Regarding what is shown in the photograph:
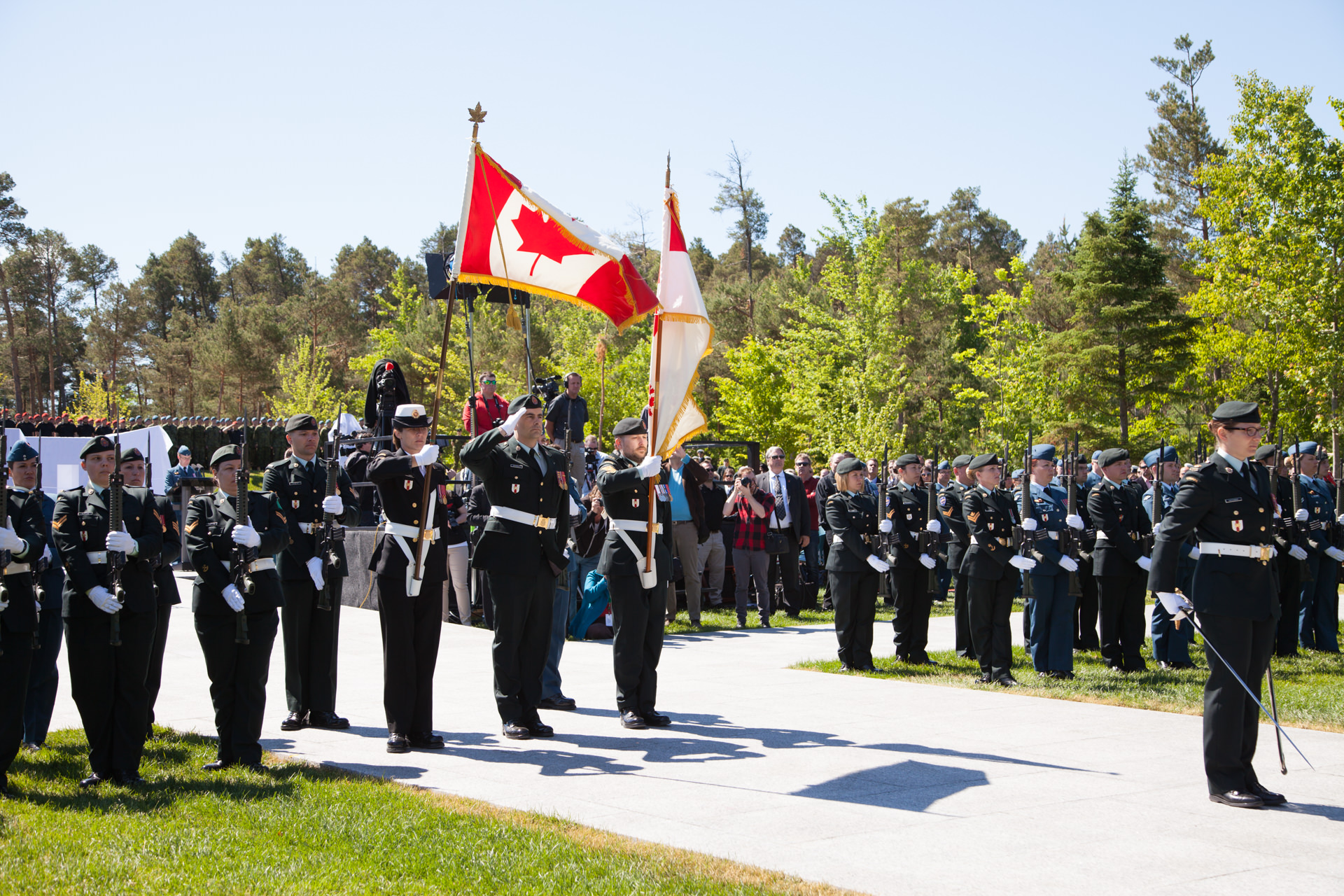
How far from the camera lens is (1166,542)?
21.1ft

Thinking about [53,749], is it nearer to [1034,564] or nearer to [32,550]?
[32,550]

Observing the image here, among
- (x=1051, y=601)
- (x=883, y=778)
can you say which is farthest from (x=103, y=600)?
(x=1051, y=601)

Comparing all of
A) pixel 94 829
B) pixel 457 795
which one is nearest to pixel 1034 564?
pixel 457 795

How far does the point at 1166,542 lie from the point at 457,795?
4196 millimetres

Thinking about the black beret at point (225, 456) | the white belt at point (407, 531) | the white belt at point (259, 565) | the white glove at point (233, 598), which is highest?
the black beret at point (225, 456)

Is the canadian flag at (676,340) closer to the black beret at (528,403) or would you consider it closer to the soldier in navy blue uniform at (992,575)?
the black beret at (528,403)

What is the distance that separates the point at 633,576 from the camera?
819 centimetres

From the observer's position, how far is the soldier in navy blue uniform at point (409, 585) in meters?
7.42

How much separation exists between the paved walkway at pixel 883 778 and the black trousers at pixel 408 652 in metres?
0.29

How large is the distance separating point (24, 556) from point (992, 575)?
7427 millimetres

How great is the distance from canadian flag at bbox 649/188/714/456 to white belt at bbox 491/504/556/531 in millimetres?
1036

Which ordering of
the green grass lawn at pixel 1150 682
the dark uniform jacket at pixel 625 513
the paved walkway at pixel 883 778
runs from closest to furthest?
the paved walkway at pixel 883 778 < the dark uniform jacket at pixel 625 513 < the green grass lawn at pixel 1150 682

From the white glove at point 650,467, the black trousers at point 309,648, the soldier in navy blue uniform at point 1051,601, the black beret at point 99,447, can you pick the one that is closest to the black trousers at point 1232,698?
the white glove at point 650,467

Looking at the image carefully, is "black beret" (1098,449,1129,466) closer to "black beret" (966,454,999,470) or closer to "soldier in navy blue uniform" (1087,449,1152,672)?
"soldier in navy blue uniform" (1087,449,1152,672)
